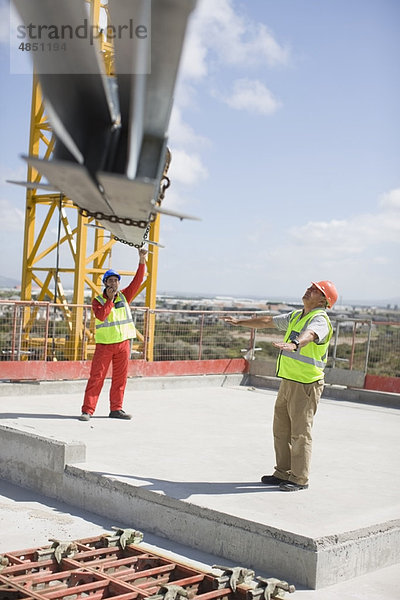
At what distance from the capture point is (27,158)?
289 cm

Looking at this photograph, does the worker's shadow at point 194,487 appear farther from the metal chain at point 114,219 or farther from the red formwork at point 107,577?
the metal chain at point 114,219

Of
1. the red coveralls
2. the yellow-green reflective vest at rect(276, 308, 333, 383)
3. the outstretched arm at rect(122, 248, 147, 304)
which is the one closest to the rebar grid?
the yellow-green reflective vest at rect(276, 308, 333, 383)

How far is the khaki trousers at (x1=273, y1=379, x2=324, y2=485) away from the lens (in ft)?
22.7

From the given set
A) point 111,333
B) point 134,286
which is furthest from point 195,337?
point 111,333

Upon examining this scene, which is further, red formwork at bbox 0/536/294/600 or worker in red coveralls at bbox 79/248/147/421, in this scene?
worker in red coveralls at bbox 79/248/147/421

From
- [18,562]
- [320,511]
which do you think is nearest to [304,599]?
[320,511]

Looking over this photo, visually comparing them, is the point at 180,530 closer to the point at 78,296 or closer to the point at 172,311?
the point at 172,311

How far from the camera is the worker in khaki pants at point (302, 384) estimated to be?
6.91m

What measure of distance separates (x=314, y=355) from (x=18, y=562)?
3.18 metres

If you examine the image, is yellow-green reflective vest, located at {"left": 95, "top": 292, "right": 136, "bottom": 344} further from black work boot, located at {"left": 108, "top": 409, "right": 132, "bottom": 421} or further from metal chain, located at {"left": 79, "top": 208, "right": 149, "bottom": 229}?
metal chain, located at {"left": 79, "top": 208, "right": 149, "bottom": 229}

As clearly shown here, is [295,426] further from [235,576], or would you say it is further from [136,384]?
[136,384]

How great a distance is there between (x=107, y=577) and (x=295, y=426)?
236 cm

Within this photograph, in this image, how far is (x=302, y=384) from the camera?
696cm

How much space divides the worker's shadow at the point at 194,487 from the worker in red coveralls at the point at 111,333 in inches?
122
